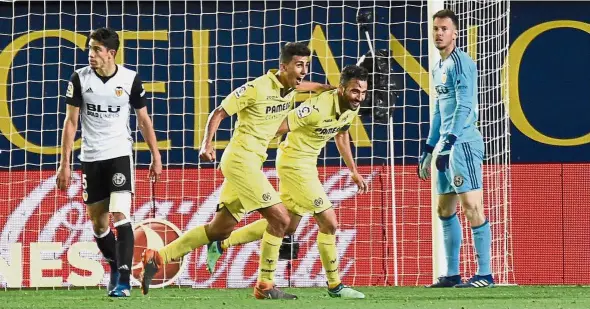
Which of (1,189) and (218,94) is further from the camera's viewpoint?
(218,94)

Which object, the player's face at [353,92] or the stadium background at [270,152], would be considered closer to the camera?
the player's face at [353,92]

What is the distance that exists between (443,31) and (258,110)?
1.66 meters

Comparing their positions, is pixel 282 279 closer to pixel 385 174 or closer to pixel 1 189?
pixel 385 174

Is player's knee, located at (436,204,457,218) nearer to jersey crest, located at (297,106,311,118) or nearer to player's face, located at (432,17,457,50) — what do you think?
player's face, located at (432,17,457,50)

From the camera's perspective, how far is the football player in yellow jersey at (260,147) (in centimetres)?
855

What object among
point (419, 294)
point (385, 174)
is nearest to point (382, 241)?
point (385, 174)

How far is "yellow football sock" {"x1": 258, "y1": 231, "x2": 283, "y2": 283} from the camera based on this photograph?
852 cm

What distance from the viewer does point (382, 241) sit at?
40.5ft

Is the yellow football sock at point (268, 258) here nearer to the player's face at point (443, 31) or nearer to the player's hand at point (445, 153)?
the player's hand at point (445, 153)

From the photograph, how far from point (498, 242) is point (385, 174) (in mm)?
1200

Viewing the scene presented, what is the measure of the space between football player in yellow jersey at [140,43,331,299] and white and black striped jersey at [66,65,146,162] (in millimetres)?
540

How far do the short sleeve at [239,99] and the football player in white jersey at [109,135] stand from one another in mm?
520

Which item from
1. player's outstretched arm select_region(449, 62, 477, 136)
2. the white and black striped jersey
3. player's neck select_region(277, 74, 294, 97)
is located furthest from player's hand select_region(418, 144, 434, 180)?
the white and black striped jersey

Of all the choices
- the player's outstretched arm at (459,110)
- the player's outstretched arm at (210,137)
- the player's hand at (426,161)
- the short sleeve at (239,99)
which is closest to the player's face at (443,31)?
the player's outstretched arm at (459,110)
